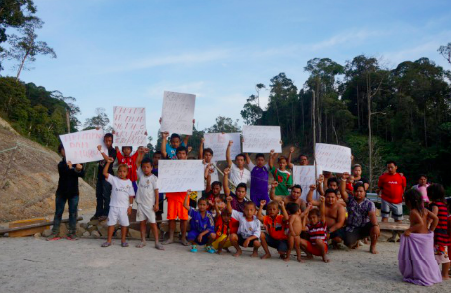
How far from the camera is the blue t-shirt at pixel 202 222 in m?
6.72

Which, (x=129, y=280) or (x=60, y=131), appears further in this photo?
(x=60, y=131)

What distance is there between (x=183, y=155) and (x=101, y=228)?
2437 mm

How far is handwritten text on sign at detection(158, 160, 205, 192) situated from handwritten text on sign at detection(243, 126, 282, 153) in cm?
166

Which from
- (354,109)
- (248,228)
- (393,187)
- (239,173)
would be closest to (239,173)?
(239,173)

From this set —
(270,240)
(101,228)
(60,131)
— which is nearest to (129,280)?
(270,240)

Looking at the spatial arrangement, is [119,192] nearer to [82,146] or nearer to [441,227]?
[82,146]

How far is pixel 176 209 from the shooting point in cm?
690

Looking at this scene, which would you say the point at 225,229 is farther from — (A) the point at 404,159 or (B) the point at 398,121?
(B) the point at 398,121

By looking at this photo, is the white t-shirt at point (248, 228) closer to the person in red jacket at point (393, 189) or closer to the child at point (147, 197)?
the child at point (147, 197)

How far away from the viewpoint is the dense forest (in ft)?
98.8

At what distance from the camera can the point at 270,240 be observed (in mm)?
6230

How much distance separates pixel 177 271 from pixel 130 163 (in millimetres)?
2906

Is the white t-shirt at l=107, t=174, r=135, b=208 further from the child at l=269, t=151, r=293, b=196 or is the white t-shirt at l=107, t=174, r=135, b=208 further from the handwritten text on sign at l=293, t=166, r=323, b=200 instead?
the handwritten text on sign at l=293, t=166, r=323, b=200

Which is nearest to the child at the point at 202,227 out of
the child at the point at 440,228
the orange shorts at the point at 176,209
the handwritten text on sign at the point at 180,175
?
the orange shorts at the point at 176,209
